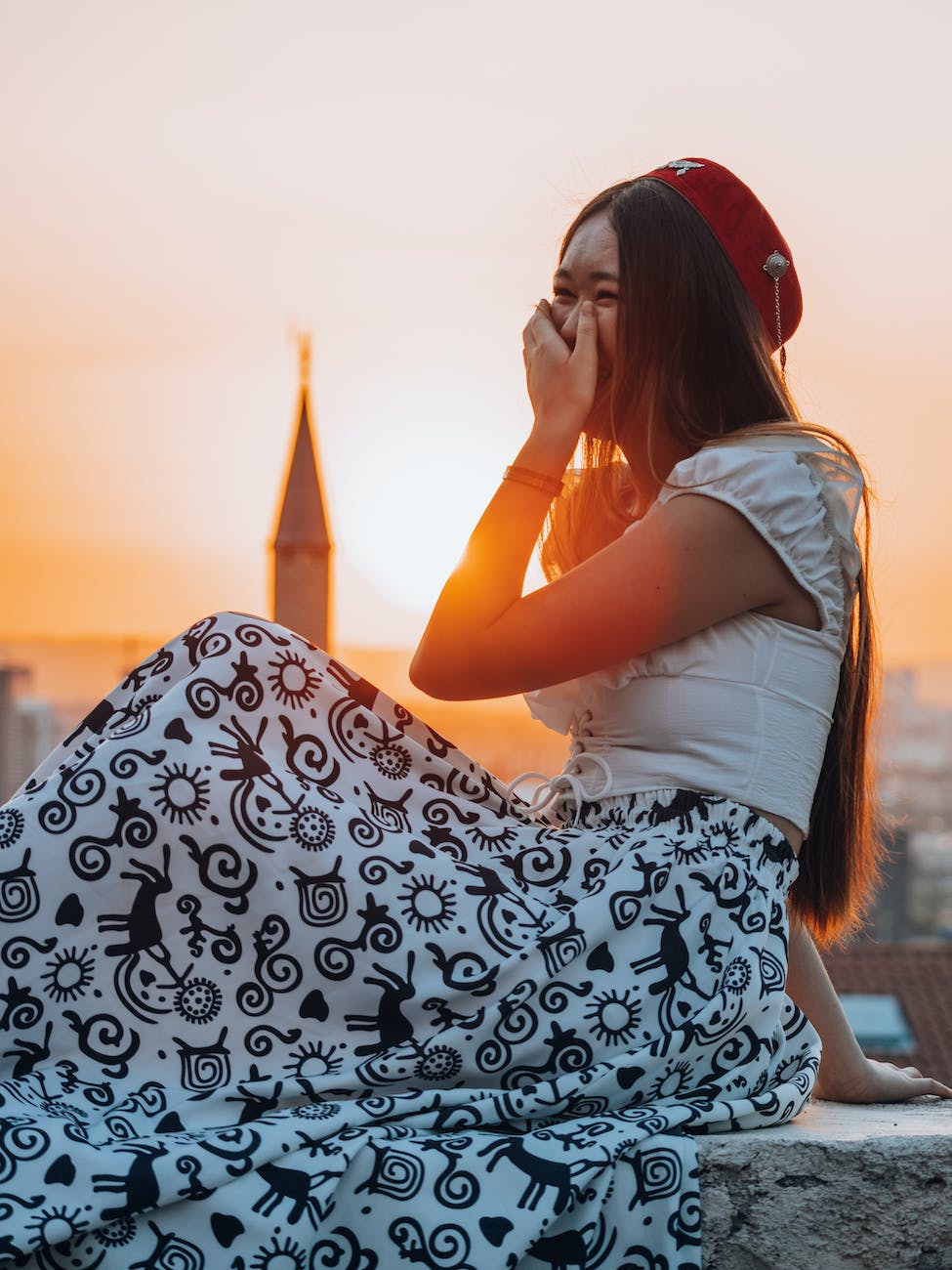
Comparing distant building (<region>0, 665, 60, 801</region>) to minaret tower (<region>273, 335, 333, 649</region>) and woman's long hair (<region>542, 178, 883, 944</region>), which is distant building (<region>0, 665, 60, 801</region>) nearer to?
minaret tower (<region>273, 335, 333, 649</region>)

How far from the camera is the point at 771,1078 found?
64.9 inches

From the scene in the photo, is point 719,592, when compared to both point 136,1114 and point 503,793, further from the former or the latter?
point 136,1114

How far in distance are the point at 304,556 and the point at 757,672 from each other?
2449 centimetres

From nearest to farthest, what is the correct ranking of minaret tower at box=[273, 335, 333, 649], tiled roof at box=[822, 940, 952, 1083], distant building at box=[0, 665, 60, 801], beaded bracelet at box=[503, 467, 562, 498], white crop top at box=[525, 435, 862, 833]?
white crop top at box=[525, 435, 862, 833]
beaded bracelet at box=[503, 467, 562, 498]
tiled roof at box=[822, 940, 952, 1083]
minaret tower at box=[273, 335, 333, 649]
distant building at box=[0, 665, 60, 801]

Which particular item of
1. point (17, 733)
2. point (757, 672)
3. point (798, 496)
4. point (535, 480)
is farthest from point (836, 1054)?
point (17, 733)

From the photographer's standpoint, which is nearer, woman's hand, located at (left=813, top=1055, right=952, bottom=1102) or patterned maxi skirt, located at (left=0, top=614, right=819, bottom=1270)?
patterned maxi skirt, located at (left=0, top=614, right=819, bottom=1270)

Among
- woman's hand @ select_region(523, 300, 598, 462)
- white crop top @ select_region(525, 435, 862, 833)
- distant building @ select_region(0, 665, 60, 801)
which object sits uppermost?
woman's hand @ select_region(523, 300, 598, 462)

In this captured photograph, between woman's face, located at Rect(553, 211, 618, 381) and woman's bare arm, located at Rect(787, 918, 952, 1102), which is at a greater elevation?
woman's face, located at Rect(553, 211, 618, 381)

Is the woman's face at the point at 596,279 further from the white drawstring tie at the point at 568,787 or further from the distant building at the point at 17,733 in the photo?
the distant building at the point at 17,733

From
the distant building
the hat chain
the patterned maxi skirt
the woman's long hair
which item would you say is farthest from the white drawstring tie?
the distant building

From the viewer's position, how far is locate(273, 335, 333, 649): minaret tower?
84.1 feet

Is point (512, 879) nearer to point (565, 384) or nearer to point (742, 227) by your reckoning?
point (565, 384)

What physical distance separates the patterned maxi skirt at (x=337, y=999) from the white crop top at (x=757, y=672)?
7 centimetres

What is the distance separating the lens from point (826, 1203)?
1.47 meters
